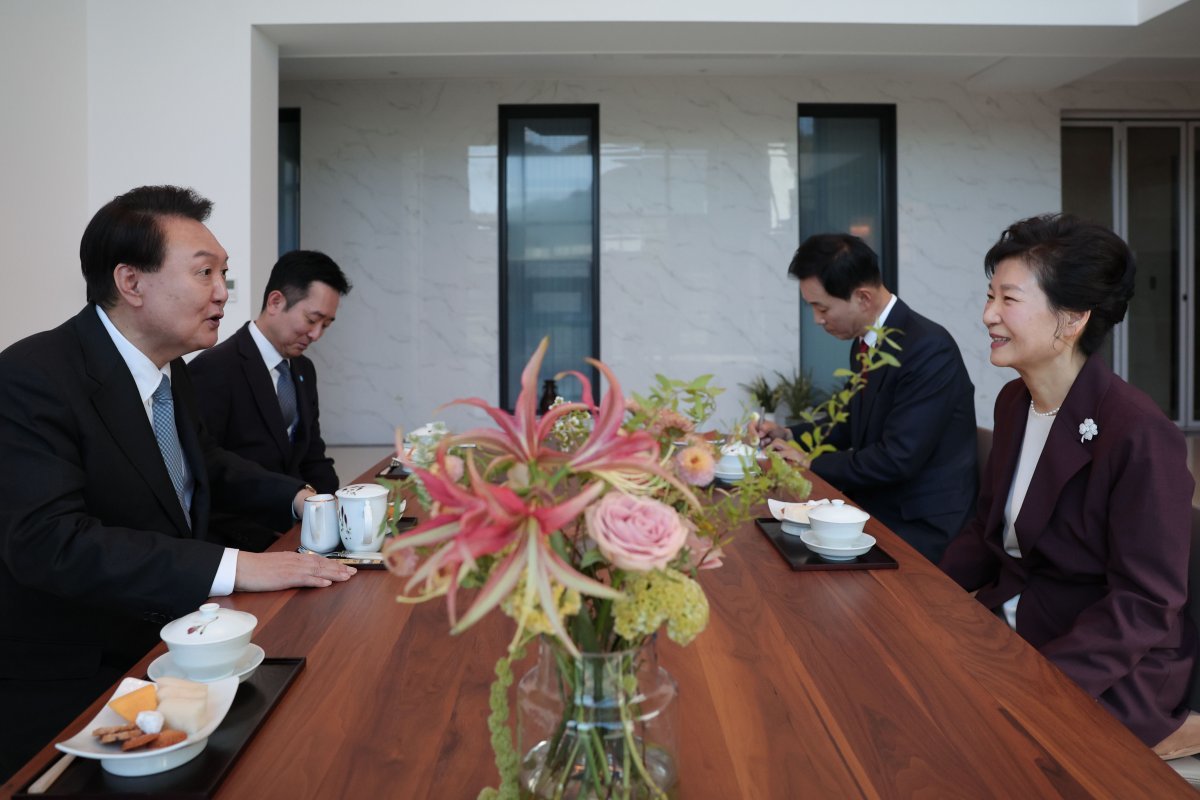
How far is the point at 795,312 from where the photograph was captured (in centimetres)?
739

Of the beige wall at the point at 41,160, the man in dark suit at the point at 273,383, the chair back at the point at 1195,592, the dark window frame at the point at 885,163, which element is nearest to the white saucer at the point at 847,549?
the chair back at the point at 1195,592

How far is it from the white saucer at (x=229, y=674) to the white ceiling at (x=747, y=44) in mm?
4506

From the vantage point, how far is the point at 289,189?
288 inches

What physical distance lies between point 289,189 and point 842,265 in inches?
218

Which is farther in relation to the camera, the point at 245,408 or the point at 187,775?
the point at 245,408

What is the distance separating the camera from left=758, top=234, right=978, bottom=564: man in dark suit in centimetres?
278

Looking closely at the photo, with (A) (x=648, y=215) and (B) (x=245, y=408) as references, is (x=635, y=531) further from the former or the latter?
(A) (x=648, y=215)

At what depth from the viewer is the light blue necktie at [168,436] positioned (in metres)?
1.96

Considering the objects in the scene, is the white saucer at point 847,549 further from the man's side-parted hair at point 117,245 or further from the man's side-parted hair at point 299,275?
the man's side-parted hair at point 299,275

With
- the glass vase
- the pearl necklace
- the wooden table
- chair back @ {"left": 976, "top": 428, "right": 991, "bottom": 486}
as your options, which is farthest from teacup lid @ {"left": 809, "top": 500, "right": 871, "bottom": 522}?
chair back @ {"left": 976, "top": 428, "right": 991, "bottom": 486}

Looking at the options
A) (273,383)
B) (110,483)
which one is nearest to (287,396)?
(273,383)

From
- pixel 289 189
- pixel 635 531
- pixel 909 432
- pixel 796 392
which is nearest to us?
pixel 635 531

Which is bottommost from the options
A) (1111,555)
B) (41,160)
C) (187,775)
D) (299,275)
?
(187,775)

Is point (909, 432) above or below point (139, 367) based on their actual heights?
below
